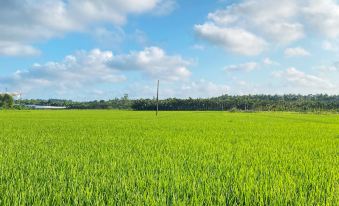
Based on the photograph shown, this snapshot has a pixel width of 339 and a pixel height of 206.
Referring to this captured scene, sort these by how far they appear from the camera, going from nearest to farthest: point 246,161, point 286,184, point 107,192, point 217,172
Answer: point 107,192 < point 286,184 < point 217,172 < point 246,161

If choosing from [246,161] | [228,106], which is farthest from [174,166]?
[228,106]

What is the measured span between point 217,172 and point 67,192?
90.3 inches

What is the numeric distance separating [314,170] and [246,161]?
123 cm

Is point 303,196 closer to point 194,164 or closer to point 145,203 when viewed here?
point 145,203

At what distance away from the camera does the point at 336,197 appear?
371cm

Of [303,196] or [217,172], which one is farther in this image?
[217,172]

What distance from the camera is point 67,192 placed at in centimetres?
354

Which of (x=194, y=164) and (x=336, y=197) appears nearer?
(x=336, y=197)

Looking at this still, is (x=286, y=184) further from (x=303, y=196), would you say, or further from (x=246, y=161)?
(x=246, y=161)

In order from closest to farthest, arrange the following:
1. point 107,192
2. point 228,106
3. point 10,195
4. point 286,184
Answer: point 10,195 < point 107,192 < point 286,184 < point 228,106

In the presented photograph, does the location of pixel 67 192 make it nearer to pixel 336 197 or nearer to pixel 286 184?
pixel 286 184

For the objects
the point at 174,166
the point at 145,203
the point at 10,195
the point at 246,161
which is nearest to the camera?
the point at 145,203

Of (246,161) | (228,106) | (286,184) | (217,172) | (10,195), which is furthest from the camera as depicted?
(228,106)

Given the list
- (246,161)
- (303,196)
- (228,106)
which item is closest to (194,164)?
(246,161)
